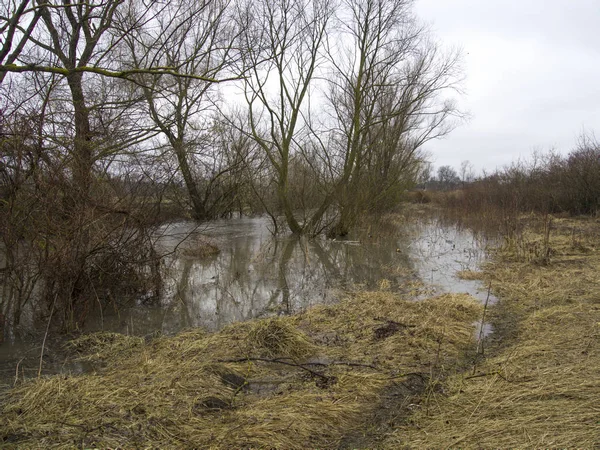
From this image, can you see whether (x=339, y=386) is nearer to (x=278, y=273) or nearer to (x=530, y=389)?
(x=530, y=389)

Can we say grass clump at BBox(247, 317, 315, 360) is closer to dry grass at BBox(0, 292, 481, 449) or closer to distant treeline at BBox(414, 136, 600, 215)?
dry grass at BBox(0, 292, 481, 449)

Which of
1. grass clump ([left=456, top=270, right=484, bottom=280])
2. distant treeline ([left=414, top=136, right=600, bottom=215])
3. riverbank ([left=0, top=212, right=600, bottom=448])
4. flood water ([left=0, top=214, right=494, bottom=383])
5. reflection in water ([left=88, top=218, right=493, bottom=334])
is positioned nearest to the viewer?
riverbank ([left=0, top=212, right=600, bottom=448])

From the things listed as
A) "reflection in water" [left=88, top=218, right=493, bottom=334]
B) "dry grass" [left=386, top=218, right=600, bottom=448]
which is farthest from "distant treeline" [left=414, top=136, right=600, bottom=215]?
"dry grass" [left=386, top=218, right=600, bottom=448]

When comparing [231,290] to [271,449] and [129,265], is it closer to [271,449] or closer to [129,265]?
[129,265]

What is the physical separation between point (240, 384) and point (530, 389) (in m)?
2.50

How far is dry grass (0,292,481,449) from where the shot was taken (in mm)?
2961

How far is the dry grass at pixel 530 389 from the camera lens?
2803 mm

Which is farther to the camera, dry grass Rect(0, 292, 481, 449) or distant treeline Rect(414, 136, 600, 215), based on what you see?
distant treeline Rect(414, 136, 600, 215)

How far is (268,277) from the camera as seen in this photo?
9.41 meters

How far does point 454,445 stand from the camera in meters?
2.81

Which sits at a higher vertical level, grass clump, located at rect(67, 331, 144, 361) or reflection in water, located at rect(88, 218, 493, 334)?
reflection in water, located at rect(88, 218, 493, 334)

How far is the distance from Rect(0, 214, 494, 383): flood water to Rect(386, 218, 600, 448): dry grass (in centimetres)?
154

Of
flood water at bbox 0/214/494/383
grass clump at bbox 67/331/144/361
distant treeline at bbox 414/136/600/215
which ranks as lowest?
grass clump at bbox 67/331/144/361

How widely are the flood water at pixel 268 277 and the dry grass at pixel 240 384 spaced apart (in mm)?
758
